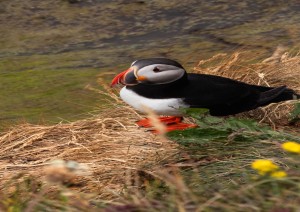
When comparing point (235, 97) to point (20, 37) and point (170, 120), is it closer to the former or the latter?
point (170, 120)

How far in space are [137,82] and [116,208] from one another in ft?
5.23

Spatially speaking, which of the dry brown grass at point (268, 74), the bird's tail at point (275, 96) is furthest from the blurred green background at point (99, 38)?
the bird's tail at point (275, 96)

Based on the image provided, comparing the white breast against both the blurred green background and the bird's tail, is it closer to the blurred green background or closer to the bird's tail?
the bird's tail

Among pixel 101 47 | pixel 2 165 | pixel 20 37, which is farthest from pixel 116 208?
pixel 20 37

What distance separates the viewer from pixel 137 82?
4254 millimetres

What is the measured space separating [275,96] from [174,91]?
1.96ft

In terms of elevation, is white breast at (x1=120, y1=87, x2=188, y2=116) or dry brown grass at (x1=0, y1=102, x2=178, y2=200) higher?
white breast at (x1=120, y1=87, x2=188, y2=116)

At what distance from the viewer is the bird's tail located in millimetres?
4520

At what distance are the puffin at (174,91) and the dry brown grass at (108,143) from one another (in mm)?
217

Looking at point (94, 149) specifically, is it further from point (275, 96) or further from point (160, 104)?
point (275, 96)

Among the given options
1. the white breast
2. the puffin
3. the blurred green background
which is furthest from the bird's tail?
the blurred green background

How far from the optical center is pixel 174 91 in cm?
423

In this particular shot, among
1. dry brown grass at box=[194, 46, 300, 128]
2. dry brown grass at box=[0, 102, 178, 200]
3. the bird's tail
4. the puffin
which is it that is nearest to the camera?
dry brown grass at box=[0, 102, 178, 200]

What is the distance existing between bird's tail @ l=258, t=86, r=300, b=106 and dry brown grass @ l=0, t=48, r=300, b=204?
36cm
